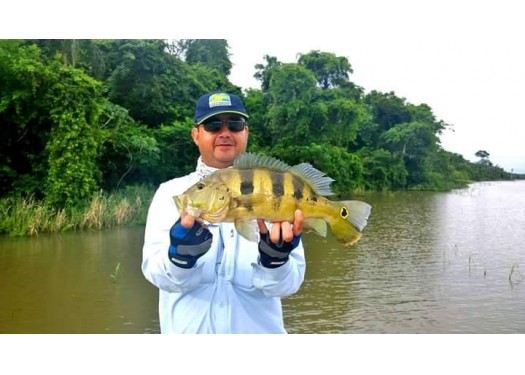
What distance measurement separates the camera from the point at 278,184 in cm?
141

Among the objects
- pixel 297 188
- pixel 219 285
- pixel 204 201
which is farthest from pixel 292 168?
pixel 219 285

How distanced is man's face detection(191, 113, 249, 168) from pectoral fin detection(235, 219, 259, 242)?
0.25 meters

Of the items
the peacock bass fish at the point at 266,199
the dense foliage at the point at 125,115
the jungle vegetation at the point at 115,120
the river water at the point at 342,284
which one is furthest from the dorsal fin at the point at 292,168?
the dense foliage at the point at 125,115

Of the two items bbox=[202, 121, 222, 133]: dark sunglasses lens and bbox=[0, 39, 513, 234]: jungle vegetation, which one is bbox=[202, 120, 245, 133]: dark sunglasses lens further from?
bbox=[0, 39, 513, 234]: jungle vegetation

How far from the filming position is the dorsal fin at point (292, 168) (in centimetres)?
140

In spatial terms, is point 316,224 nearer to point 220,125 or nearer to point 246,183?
point 246,183

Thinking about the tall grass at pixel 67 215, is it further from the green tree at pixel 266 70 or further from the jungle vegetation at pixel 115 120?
the green tree at pixel 266 70

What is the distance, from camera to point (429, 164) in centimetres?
2167

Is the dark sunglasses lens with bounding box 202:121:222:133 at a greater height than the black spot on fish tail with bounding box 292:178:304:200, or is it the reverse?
the dark sunglasses lens with bounding box 202:121:222:133

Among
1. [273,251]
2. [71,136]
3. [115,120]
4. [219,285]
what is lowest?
[219,285]

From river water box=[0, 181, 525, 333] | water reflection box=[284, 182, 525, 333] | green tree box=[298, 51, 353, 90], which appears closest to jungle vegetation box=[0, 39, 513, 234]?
river water box=[0, 181, 525, 333]

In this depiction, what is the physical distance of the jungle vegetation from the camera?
32.8ft

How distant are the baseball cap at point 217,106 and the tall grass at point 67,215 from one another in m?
7.94

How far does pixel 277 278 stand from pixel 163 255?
11.7 inches
